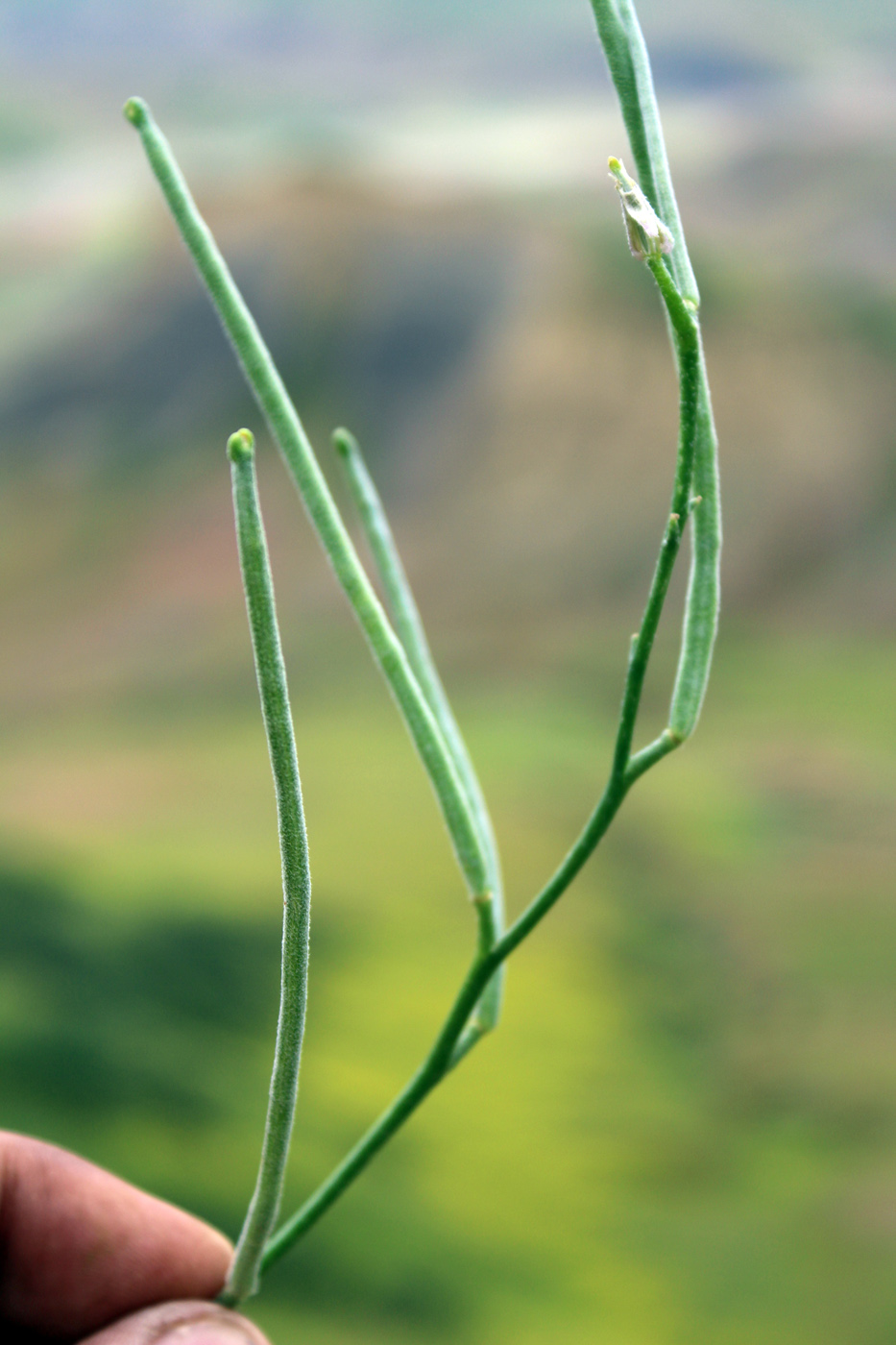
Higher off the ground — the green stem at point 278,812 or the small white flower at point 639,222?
the small white flower at point 639,222

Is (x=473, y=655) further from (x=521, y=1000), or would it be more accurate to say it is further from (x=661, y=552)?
(x=661, y=552)

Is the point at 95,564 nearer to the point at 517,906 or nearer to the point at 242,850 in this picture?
the point at 242,850

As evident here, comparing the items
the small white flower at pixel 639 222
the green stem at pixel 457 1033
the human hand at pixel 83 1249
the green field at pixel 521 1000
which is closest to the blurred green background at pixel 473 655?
the green field at pixel 521 1000

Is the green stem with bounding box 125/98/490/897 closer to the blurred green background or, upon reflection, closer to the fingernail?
the fingernail

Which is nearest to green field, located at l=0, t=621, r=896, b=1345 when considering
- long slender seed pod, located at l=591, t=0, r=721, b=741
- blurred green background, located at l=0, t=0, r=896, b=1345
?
blurred green background, located at l=0, t=0, r=896, b=1345

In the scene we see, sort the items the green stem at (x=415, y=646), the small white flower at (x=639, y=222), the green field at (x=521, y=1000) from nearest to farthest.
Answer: the small white flower at (x=639, y=222)
the green stem at (x=415, y=646)
the green field at (x=521, y=1000)

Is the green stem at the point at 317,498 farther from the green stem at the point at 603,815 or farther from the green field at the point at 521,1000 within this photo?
the green field at the point at 521,1000
